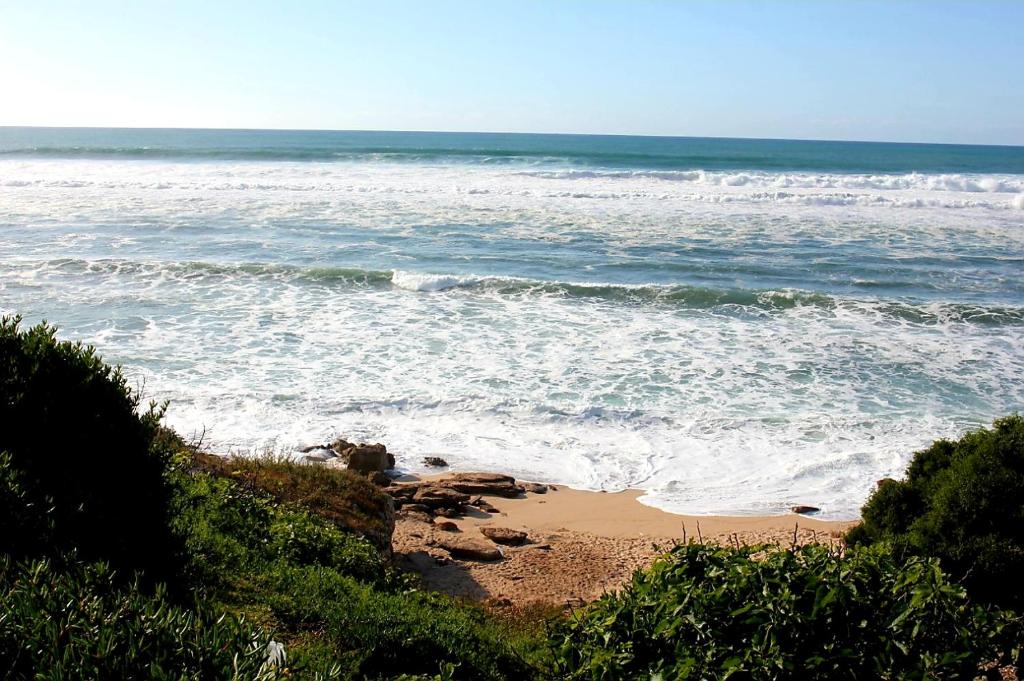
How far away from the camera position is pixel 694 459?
502 inches

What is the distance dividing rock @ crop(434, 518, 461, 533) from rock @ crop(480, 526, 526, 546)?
0.37 m

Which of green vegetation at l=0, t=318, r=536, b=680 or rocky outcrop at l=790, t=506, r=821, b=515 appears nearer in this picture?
green vegetation at l=0, t=318, r=536, b=680

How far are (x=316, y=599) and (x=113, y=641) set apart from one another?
140 inches

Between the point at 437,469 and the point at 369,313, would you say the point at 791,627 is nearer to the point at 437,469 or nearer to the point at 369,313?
the point at 437,469

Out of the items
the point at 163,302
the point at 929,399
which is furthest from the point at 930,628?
the point at 163,302

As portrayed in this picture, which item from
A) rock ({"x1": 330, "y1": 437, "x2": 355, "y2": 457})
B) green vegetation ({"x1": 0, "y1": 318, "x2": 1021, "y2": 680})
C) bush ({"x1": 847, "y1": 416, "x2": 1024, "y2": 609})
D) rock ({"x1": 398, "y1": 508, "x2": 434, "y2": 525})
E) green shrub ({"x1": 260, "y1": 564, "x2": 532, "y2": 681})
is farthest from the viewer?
rock ({"x1": 330, "y1": 437, "x2": 355, "y2": 457})

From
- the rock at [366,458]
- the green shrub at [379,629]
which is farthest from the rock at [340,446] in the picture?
the green shrub at [379,629]

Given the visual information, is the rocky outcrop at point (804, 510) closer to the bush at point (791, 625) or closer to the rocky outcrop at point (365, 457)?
the rocky outcrop at point (365, 457)

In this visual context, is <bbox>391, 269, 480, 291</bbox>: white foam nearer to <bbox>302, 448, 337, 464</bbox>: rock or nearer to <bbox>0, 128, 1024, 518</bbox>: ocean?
<bbox>0, 128, 1024, 518</bbox>: ocean

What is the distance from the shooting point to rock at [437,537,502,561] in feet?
32.2

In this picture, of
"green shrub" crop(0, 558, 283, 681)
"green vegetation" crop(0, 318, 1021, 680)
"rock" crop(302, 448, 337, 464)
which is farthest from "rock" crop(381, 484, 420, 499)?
"green shrub" crop(0, 558, 283, 681)

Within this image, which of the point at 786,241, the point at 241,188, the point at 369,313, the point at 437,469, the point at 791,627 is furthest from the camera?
the point at 241,188

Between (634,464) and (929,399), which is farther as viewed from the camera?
(929,399)

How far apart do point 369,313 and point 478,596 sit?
42.5ft
